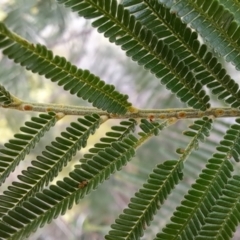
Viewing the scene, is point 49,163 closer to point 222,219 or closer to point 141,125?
point 141,125

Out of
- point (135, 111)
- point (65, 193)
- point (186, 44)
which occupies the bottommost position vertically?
point (65, 193)

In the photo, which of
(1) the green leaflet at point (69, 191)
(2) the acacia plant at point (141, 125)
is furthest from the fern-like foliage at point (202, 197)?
(1) the green leaflet at point (69, 191)

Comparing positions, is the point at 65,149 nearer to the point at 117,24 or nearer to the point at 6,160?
the point at 6,160

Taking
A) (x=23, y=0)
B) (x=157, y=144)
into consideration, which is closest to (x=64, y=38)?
(x=23, y=0)

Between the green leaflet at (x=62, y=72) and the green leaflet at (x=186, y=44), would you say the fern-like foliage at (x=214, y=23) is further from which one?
the green leaflet at (x=62, y=72)

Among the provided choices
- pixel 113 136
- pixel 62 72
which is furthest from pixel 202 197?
pixel 62 72
